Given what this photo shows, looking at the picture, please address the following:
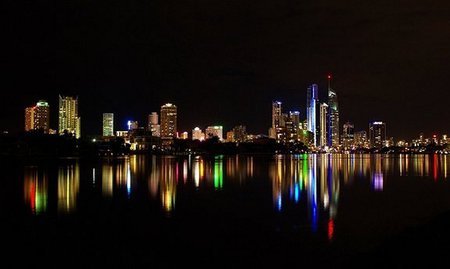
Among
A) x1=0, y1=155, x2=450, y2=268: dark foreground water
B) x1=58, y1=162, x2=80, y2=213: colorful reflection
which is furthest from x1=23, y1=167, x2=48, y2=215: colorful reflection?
x1=58, y1=162, x2=80, y2=213: colorful reflection

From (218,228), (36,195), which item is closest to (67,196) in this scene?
(36,195)

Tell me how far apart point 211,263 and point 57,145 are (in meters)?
85.5

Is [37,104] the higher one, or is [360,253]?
[37,104]

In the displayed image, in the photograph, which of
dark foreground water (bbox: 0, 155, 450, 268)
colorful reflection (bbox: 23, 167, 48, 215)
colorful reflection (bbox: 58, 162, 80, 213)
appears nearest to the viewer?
dark foreground water (bbox: 0, 155, 450, 268)

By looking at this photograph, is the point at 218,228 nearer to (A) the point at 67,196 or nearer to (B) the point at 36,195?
(A) the point at 67,196

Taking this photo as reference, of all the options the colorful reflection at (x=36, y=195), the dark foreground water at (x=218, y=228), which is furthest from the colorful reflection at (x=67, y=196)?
the colorful reflection at (x=36, y=195)

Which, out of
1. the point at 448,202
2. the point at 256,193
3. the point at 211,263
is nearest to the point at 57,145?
the point at 256,193

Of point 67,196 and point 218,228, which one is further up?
point 67,196

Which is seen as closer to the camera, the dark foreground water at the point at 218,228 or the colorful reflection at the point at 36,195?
the dark foreground water at the point at 218,228

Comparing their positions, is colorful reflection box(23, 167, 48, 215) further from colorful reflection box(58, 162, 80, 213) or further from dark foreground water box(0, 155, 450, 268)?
colorful reflection box(58, 162, 80, 213)

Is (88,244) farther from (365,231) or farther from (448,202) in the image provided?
(448,202)

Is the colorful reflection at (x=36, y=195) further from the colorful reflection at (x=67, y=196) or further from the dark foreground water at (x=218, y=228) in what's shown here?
the colorful reflection at (x=67, y=196)

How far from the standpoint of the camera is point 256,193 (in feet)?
88.2

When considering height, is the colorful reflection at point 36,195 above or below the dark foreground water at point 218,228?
above
